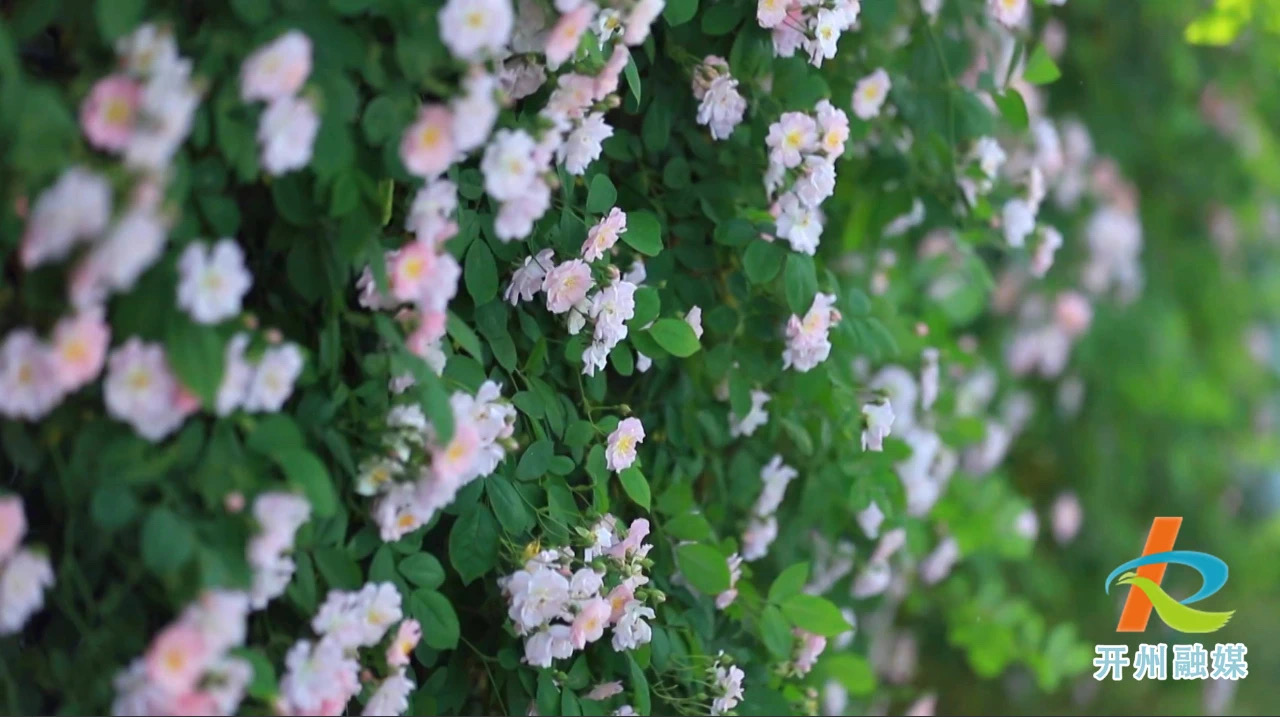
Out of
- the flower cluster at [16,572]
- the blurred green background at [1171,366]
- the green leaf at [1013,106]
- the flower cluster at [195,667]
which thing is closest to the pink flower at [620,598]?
the flower cluster at [195,667]

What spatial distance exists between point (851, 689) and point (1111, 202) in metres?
1.14

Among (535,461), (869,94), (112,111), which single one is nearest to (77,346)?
(112,111)

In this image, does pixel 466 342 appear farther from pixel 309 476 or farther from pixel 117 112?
pixel 117 112

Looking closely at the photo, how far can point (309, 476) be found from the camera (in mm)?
753

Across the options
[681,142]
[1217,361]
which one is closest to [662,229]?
[681,142]

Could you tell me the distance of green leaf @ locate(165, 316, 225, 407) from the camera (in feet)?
2.30

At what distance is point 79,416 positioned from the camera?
0.76 metres

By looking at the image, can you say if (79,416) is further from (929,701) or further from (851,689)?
(929,701)

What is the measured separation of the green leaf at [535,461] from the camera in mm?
941

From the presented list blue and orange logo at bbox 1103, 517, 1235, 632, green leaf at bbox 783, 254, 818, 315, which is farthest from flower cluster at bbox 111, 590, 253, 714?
blue and orange logo at bbox 1103, 517, 1235, 632

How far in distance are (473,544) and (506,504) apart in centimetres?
4

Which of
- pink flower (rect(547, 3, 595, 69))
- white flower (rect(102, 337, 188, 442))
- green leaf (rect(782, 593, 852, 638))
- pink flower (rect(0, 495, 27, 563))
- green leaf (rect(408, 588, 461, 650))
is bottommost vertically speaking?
green leaf (rect(782, 593, 852, 638))

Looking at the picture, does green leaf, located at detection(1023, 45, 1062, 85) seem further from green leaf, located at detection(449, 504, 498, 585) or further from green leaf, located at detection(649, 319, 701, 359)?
green leaf, located at detection(449, 504, 498, 585)

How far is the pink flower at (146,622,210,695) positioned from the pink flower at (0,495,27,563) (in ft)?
0.36
